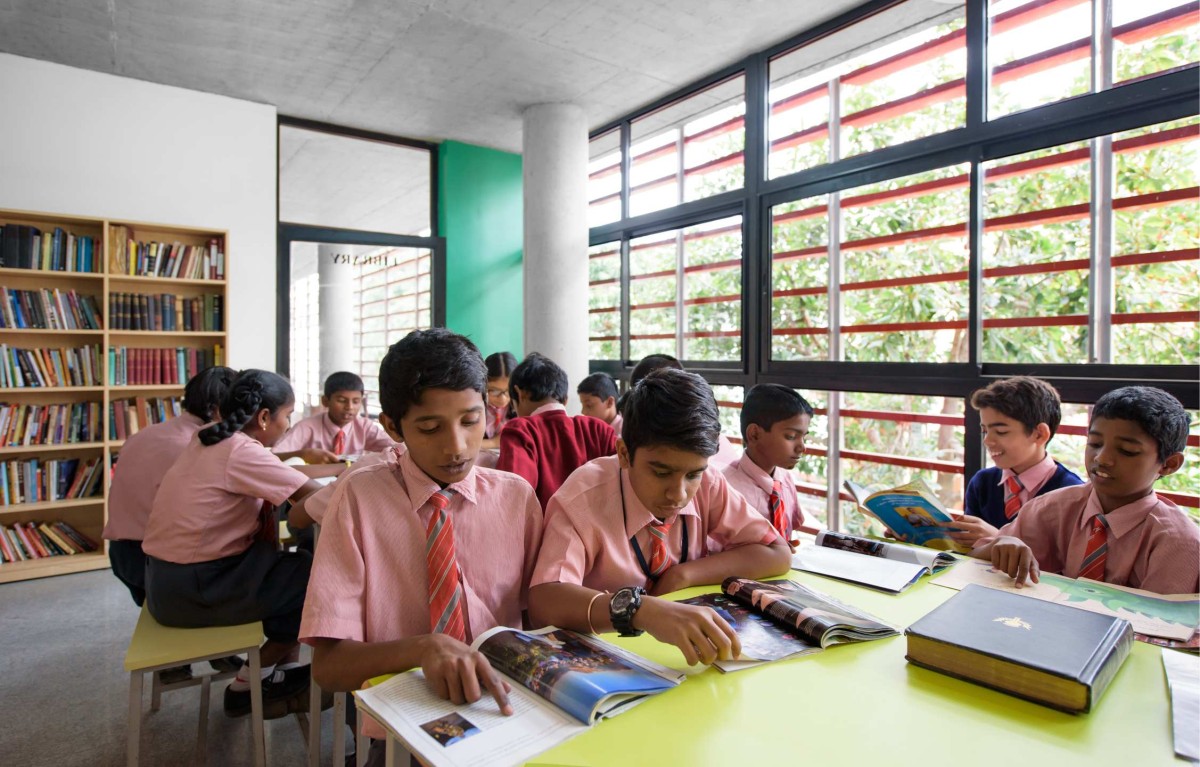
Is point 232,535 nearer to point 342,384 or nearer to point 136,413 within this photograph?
point 342,384

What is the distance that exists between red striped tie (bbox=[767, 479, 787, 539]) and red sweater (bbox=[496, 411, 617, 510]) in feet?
1.67

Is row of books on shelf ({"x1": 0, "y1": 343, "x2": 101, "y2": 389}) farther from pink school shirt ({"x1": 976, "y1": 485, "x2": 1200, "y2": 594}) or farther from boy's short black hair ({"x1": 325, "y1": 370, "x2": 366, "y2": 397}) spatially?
pink school shirt ({"x1": 976, "y1": 485, "x2": 1200, "y2": 594})

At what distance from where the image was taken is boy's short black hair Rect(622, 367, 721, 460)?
4.29 ft

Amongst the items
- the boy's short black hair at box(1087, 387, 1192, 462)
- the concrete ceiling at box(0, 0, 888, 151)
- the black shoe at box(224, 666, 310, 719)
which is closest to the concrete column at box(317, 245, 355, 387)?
the concrete ceiling at box(0, 0, 888, 151)

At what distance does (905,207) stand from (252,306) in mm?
4397

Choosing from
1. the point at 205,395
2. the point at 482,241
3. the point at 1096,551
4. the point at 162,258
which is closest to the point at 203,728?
the point at 205,395

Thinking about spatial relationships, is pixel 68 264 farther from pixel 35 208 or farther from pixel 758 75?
pixel 758 75

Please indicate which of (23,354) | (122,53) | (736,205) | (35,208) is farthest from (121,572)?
(736,205)

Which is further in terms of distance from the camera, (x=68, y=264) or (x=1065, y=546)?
(x=68, y=264)

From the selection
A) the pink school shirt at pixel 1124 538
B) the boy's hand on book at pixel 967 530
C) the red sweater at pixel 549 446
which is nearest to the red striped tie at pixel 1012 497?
the pink school shirt at pixel 1124 538

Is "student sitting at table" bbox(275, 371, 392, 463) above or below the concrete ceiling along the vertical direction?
below

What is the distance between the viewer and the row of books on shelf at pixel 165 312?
4.16m

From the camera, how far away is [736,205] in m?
4.22

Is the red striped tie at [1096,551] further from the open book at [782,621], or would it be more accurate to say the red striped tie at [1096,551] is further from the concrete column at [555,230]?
the concrete column at [555,230]
